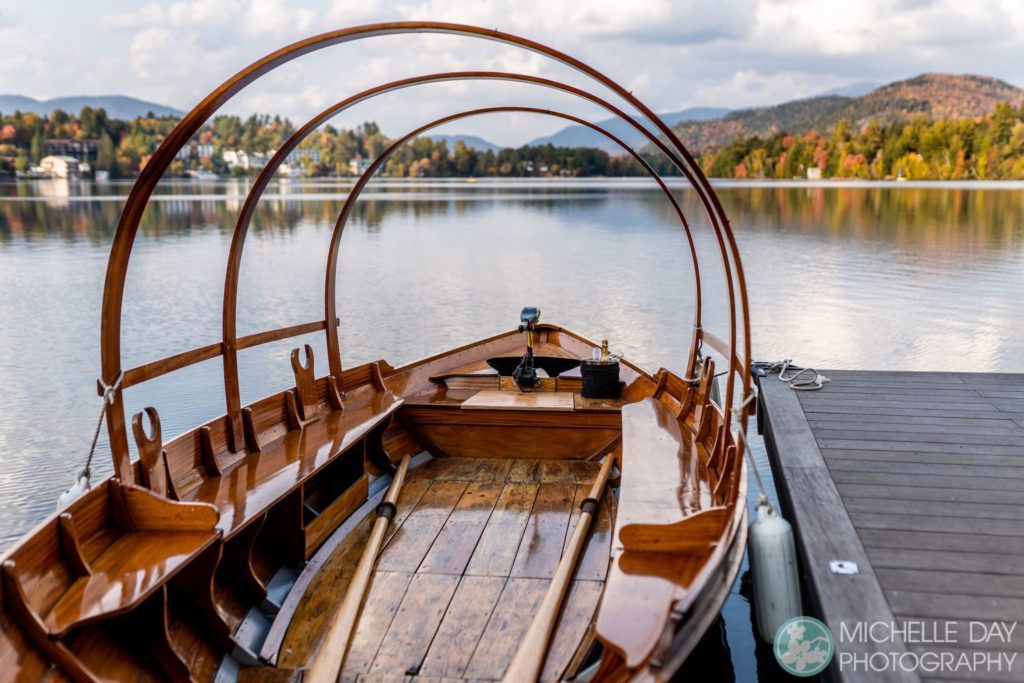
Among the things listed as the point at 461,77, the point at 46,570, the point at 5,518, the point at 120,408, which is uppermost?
the point at 461,77

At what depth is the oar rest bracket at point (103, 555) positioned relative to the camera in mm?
2740

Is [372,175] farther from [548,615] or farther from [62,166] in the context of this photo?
[62,166]

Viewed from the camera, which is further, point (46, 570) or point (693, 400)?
point (693, 400)

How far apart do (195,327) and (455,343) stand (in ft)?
17.6

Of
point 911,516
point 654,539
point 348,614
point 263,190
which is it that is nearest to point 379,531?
point 348,614

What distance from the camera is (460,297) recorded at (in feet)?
65.3

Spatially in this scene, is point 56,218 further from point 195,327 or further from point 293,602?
point 293,602

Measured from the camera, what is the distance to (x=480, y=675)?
337 cm

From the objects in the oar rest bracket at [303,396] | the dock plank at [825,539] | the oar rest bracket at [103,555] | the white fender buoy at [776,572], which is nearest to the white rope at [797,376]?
the dock plank at [825,539]

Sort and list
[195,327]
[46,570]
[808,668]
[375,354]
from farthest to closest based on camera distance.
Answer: [195,327] → [375,354] → [808,668] → [46,570]

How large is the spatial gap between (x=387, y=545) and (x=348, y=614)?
925 mm

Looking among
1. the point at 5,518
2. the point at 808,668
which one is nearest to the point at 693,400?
the point at 808,668

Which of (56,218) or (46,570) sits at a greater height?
(56,218)

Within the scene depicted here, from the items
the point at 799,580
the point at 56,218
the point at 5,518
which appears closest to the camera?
the point at 799,580
